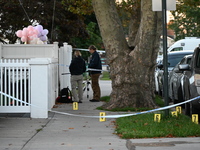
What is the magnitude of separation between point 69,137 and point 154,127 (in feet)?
5.55

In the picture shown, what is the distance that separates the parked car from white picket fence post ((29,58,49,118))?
3244 millimetres

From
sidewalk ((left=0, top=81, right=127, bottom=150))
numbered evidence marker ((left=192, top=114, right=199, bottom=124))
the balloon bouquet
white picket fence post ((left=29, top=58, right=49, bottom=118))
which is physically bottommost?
sidewalk ((left=0, top=81, right=127, bottom=150))

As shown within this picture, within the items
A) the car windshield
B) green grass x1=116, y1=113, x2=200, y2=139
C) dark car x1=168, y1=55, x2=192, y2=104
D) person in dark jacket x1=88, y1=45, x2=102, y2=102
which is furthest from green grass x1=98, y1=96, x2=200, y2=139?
the car windshield

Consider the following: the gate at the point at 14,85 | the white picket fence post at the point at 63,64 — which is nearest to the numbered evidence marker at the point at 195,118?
the gate at the point at 14,85

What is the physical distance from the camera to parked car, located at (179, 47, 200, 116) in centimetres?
1259

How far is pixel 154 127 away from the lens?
11.0 m

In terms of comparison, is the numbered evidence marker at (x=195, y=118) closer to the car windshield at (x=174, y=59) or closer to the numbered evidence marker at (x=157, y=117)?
the numbered evidence marker at (x=157, y=117)

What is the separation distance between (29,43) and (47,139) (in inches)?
398

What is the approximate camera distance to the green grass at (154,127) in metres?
10.1

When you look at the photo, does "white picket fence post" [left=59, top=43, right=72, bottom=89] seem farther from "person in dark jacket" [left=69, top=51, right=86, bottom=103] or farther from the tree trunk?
the tree trunk

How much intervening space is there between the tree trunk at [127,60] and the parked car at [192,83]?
137cm

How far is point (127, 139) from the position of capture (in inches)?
392

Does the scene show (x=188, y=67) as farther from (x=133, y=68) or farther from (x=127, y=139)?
(x=127, y=139)

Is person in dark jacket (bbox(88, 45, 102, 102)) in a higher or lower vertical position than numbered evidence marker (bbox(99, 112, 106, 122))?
higher
